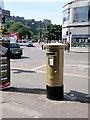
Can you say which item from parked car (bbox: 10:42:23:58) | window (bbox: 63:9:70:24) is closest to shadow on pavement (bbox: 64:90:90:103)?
parked car (bbox: 10:42:23:58)

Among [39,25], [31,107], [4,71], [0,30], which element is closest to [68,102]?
Answer: [31,107]

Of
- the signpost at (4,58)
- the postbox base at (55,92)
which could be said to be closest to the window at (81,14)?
the signpost at (4,58)

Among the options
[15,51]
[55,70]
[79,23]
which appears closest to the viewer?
[55,70]

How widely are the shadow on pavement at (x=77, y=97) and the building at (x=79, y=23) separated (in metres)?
29.4

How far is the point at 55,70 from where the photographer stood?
15.6 feet

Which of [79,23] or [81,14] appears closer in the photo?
[81,14]

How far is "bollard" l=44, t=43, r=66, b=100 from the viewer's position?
184 inches

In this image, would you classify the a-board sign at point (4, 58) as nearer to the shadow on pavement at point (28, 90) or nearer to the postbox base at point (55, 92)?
the shadow on pavement at point (28, 90)

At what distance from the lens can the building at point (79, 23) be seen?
112 ft

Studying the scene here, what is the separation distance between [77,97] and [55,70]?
121 cm

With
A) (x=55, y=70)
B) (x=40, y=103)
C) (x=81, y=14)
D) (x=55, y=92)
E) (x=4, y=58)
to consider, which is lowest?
(x=40, y=103)

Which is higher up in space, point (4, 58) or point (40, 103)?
point (4, 58)

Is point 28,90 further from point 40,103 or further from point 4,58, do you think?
point 4,58

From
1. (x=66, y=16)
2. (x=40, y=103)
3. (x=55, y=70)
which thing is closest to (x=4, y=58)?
(x=55, y=70)
